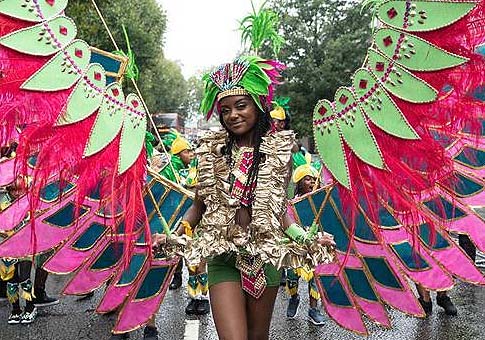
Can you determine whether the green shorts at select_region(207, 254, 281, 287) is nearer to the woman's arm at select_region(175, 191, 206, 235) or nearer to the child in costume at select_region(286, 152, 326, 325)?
the woman's arm at select_region(175, 191, 206, 235)

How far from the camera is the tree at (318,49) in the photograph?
27.5m

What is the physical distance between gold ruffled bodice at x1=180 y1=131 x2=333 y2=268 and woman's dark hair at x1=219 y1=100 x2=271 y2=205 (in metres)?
0.03

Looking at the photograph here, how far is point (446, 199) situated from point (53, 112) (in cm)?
204

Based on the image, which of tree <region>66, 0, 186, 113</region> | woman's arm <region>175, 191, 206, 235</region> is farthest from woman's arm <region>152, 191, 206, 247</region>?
tree <region>66, 0, 186, 113</region>

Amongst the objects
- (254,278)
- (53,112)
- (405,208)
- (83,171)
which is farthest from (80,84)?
(405,208)

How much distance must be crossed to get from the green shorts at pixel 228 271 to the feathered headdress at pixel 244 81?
741mm

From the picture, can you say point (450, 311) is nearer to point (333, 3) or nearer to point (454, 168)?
point (454, 168)

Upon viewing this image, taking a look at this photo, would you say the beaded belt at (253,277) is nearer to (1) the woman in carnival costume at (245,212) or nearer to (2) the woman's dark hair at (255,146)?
(1) the woman in carnival costume at (245,212)

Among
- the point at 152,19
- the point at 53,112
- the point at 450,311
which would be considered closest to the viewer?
the point at 53,112

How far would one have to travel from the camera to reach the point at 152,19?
3225 cm

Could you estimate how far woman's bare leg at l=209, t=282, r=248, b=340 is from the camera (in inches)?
106

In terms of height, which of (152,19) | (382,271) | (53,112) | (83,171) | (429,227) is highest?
(152,19)

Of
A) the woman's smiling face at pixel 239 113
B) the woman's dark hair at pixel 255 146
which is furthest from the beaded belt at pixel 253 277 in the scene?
the woman's smiling face at pixel 239 113

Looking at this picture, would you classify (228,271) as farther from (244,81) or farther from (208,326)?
(208,326)
